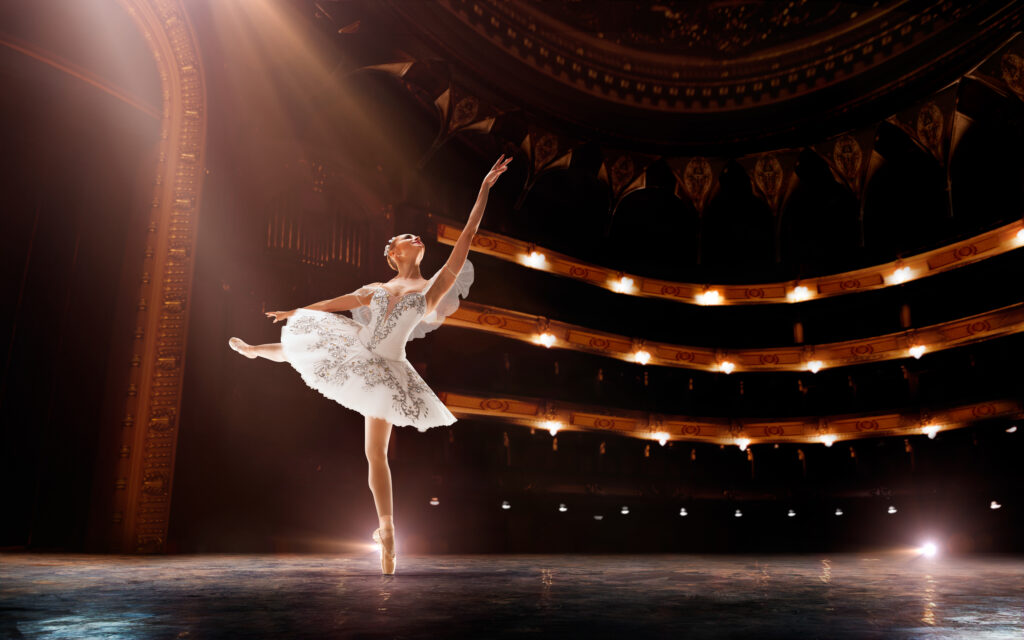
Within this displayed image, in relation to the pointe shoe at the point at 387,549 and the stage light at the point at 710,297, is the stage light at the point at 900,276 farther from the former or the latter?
the pointe shoe at the point at 387,549

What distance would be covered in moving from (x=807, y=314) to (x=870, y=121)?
19.1 feet

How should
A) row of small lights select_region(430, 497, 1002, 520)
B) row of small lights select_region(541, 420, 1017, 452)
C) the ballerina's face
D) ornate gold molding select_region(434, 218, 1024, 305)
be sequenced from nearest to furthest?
the ballerina's face < row of small lights select_region(430, 497, 1002, 520) < ornate gold molding select_region(434, 218, 1024, 305) < row of small lights select_region(541, 420, 1017, 452)

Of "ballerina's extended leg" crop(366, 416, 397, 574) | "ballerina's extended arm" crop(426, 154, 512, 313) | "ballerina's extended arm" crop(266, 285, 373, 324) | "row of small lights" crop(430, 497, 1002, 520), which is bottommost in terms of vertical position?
"row of small lights" crop(430, 497, 1002, 520)

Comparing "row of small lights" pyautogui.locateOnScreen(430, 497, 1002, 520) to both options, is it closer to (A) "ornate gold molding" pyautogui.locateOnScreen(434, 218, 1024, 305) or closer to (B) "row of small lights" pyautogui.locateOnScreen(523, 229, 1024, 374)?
(B) "row of small lights" pyautogui.locateOnScreen(523, 229, 1024, 374)

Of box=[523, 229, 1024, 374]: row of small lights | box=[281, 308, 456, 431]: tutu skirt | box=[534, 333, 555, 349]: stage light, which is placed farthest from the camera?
box=[523, 229, 1024, 374]: row of small lights

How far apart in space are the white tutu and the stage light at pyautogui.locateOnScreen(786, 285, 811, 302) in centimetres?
1623

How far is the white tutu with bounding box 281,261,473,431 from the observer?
4.46 meters

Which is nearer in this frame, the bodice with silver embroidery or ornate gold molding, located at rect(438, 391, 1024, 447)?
the bodice with silver embroidery

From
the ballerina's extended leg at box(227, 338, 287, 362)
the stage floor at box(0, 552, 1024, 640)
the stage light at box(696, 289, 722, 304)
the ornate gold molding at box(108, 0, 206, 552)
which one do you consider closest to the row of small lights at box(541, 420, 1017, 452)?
the stage light at box(696, 289, 722, 304)

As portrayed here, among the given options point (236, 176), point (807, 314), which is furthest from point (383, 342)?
point (807, 314)

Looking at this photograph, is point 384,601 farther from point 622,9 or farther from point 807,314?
point 807,314

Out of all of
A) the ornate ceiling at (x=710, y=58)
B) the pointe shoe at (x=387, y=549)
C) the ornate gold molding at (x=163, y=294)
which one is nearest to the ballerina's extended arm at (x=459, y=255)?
the pointe shoe at (x=387, y=549)

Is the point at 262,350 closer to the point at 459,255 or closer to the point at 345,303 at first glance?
the point at 345,303

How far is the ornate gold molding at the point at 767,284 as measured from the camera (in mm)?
15562
